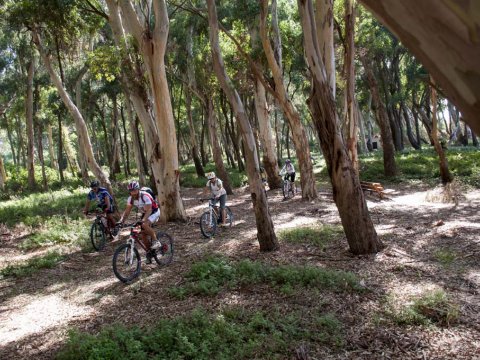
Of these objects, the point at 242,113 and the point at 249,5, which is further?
the point at 249,5

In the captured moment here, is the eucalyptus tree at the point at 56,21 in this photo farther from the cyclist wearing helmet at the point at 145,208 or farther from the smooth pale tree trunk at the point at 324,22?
the smooth pale tree trunk at the point at 324,22

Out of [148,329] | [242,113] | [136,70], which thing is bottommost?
[148,329]

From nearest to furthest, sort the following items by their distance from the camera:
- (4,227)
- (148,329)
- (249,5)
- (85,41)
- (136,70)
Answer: (148,329)
(136,70)
(4,227)
(249,5)
(85,41)

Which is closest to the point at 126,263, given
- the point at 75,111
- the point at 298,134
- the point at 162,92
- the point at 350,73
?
the point at 162,92

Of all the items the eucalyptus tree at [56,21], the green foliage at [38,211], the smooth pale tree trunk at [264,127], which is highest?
the eucalyptus tree at [56,21]

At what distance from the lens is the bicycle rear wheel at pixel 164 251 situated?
911cm

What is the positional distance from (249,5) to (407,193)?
949 centimetres

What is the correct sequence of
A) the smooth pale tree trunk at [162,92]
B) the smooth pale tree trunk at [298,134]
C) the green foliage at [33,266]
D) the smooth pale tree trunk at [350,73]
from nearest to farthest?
the green foliage at [33,266]
the smooth pale tree trunk at [350,73]
the smooth pale tree trunk at [162,92]
the smooth pale tree trunk at [298,134]

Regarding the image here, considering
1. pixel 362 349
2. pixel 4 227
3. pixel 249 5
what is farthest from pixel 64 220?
pixel 362 349

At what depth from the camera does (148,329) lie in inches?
225

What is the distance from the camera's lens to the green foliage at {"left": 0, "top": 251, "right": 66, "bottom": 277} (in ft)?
32.2

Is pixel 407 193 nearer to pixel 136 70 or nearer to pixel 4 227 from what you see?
pixel 136 70

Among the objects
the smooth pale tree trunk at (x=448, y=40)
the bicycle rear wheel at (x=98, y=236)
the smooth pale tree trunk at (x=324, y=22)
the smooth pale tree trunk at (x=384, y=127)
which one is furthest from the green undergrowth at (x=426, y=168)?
the smooth pale tree trunk at (x=448, y=40)

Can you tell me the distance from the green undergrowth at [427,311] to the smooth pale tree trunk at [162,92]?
867cm
